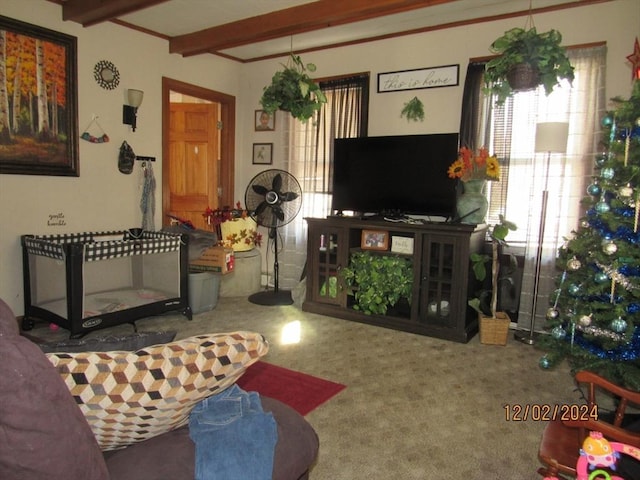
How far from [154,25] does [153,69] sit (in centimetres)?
40

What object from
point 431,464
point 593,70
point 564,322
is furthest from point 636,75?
point 431,464

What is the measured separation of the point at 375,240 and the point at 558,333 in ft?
5.52

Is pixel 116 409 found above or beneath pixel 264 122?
beneath

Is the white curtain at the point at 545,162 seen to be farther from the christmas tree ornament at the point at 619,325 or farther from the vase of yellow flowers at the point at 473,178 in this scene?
the christmas tree ornament at the point at 619,325

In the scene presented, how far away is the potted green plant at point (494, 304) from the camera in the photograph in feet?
11.3

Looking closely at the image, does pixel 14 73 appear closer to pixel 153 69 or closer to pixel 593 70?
pixel 153 69

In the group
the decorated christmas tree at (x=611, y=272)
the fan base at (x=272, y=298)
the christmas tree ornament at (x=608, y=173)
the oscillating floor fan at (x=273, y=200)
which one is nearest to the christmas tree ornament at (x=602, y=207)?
the decorated christmas tree at (x=611, y=272)

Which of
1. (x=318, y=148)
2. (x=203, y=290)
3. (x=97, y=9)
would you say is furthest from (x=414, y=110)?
(x=97, y=9)

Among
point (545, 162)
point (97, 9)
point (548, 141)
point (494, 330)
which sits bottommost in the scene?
point (494, 330)

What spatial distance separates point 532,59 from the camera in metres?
2.99

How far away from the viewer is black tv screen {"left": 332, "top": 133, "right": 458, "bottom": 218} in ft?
12.2

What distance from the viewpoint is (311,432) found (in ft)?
4.37

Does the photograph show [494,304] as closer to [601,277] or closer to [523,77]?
[601,277]

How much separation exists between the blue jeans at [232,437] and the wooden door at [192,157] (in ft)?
13.6
